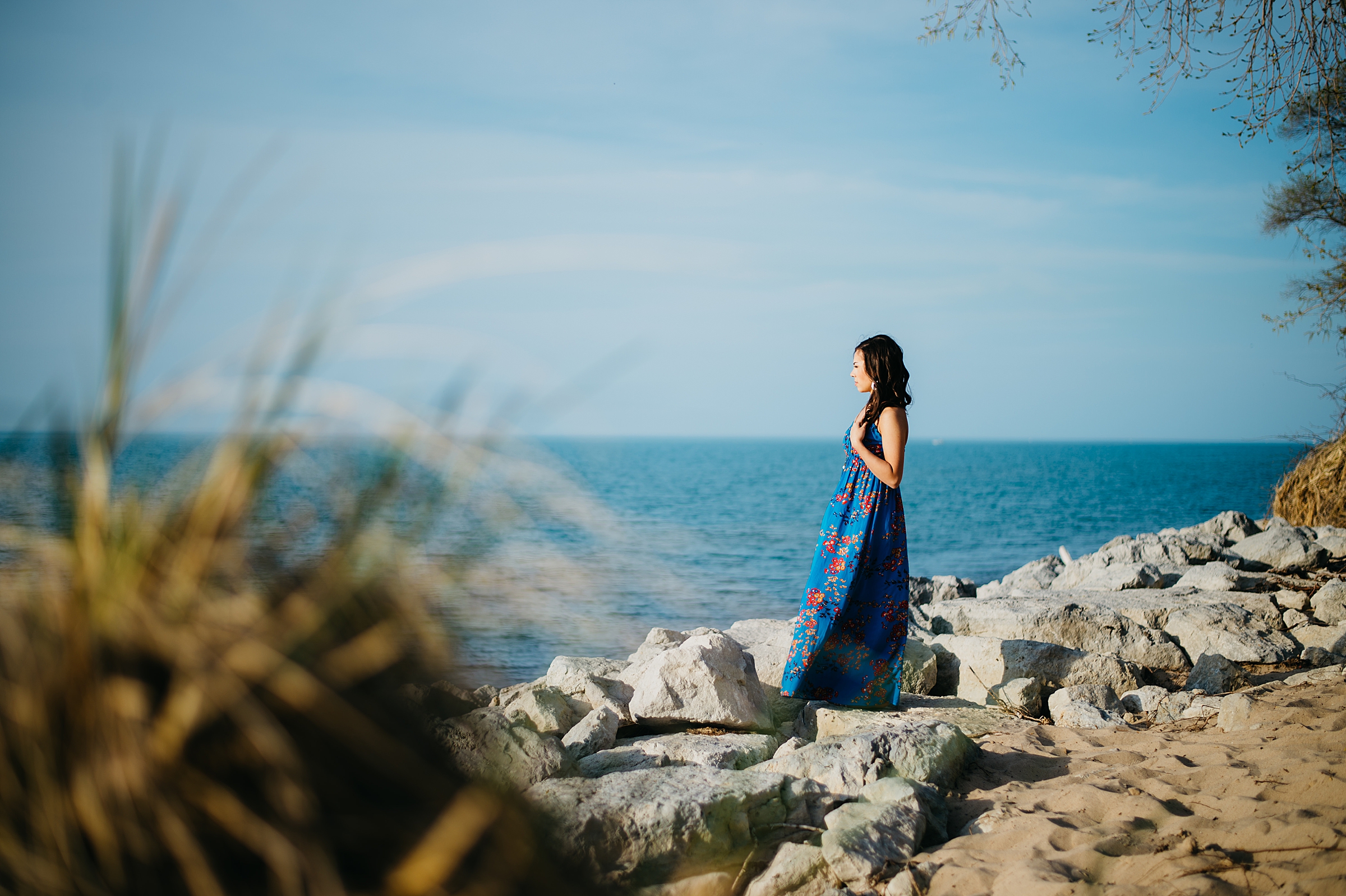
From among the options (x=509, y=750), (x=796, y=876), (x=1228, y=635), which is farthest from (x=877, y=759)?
(x=1228, y=635)

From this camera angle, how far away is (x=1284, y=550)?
8.46 m

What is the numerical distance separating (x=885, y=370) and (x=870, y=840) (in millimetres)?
2717

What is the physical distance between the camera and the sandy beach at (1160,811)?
8.39ft

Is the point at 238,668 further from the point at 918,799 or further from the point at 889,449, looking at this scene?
the point at 889,449

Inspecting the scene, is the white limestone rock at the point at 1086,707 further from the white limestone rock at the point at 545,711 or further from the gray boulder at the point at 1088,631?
the white limestone rock at the point at 545,711

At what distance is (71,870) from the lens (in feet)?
3.05

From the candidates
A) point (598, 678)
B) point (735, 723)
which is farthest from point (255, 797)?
point (598, 678)

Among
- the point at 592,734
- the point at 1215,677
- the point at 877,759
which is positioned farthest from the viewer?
the point at 1215,677

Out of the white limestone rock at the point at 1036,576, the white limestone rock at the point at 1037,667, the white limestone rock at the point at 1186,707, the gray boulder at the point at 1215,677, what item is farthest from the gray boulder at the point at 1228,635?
the white limestone rock at the point at 1036,576

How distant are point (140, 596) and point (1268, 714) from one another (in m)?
4.89

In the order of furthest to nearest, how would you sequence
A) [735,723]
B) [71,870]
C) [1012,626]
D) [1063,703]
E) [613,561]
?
1. [1012,626]
2. [1063,703]
3. [735,723]
4. [613,561]
5. [71,870]

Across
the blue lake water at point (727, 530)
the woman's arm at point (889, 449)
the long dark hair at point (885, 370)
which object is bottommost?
the blue lake water at point (727, 530)

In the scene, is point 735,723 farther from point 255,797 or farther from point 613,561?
point 255,797

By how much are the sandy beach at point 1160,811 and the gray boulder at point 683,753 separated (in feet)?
3.18
